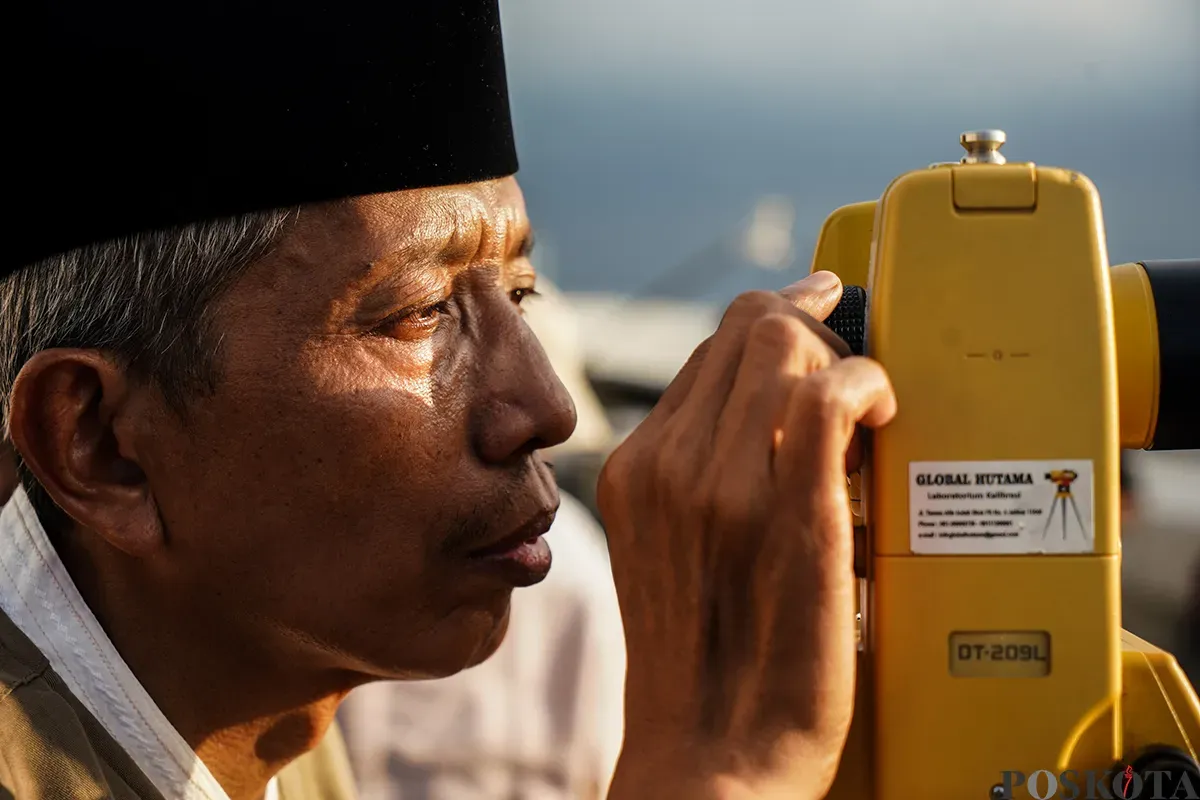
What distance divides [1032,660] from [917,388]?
257mm

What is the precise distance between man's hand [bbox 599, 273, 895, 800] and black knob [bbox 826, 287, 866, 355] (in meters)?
0.13

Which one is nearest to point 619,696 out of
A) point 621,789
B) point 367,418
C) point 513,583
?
point 513,583

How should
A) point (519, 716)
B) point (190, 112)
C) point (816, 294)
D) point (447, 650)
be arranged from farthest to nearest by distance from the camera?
point (519, 716) < point (447, 650) < point (190, 112) < point (816, 294)

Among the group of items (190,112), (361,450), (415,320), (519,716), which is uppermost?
(190,112)

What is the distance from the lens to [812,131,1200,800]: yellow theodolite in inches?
43.6

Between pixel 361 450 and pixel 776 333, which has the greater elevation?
pixel 776 333

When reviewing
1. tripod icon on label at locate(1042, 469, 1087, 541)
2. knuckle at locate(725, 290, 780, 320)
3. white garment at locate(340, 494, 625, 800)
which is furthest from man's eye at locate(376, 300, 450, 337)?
white garment at locate(340, 494, 625, 800)

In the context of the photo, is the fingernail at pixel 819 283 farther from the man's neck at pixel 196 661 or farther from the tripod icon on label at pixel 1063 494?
the man's neck at pixel 196 661

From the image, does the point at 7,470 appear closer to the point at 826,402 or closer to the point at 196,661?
the point at 196,661

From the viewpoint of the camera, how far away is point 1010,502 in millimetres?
1113

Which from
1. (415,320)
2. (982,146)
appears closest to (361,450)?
(415,320)

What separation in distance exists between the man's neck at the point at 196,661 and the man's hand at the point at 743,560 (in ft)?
2.01

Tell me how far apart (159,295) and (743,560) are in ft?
2.53

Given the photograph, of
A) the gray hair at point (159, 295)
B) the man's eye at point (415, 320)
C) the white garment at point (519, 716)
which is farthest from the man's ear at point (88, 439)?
the white garment at point (519, 716)
